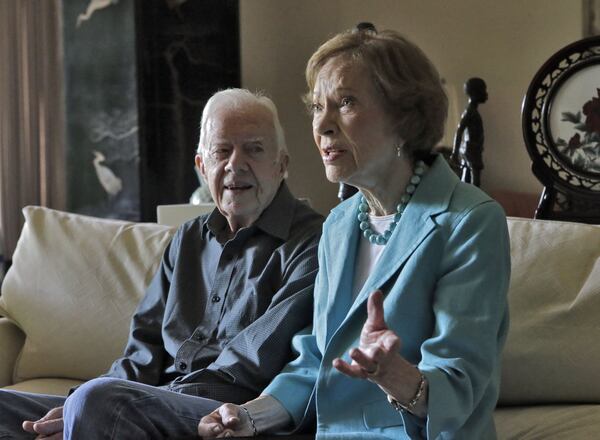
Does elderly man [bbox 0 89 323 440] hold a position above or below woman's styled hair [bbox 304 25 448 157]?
below

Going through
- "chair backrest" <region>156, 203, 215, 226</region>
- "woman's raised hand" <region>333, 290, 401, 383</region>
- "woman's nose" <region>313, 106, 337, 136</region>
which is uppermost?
"woman's nose" <region>313, 106, 337, 136</region>

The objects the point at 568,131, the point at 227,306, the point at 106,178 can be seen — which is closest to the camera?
the point at 227,306

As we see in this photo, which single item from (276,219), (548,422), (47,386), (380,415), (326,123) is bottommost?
(47,386)

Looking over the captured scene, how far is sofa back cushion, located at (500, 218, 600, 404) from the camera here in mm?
1998

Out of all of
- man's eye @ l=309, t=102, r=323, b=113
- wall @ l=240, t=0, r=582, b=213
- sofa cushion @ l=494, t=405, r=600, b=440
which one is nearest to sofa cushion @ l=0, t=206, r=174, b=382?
man's eye @ l=309, t=102, r=323, b=113

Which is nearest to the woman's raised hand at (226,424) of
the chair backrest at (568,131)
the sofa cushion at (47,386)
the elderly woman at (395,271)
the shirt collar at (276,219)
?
the elderly woman at (395,271)

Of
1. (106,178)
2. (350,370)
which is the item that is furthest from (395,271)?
(106,178)

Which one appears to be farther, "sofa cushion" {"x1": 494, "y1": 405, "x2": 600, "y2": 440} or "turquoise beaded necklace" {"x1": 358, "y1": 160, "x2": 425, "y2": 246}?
"sofa cushion" {"x1": 494, "y1": 405, "x2": 600, "y2": 440}

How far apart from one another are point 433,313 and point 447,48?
473 centimetres

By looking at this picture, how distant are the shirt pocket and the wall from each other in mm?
4359

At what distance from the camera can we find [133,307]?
254cm

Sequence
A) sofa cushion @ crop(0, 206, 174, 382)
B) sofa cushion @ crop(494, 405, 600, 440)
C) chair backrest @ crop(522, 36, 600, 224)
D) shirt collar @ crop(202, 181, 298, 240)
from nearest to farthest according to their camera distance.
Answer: sofa cushion @ crop(494, 405, 600, 440) → shirt collar @ crop(202, 181, 298, 240) → chair backrest @ crop(522, 36, 600, 224) → sofa cushion @ crop(0, 206, 174, 382)

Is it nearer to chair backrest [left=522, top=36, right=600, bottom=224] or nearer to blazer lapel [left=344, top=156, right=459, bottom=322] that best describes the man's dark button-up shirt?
blazer lapel [left=344, top=156, right=459, bottom=322]

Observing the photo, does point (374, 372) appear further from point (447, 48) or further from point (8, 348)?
point (447, 48)
